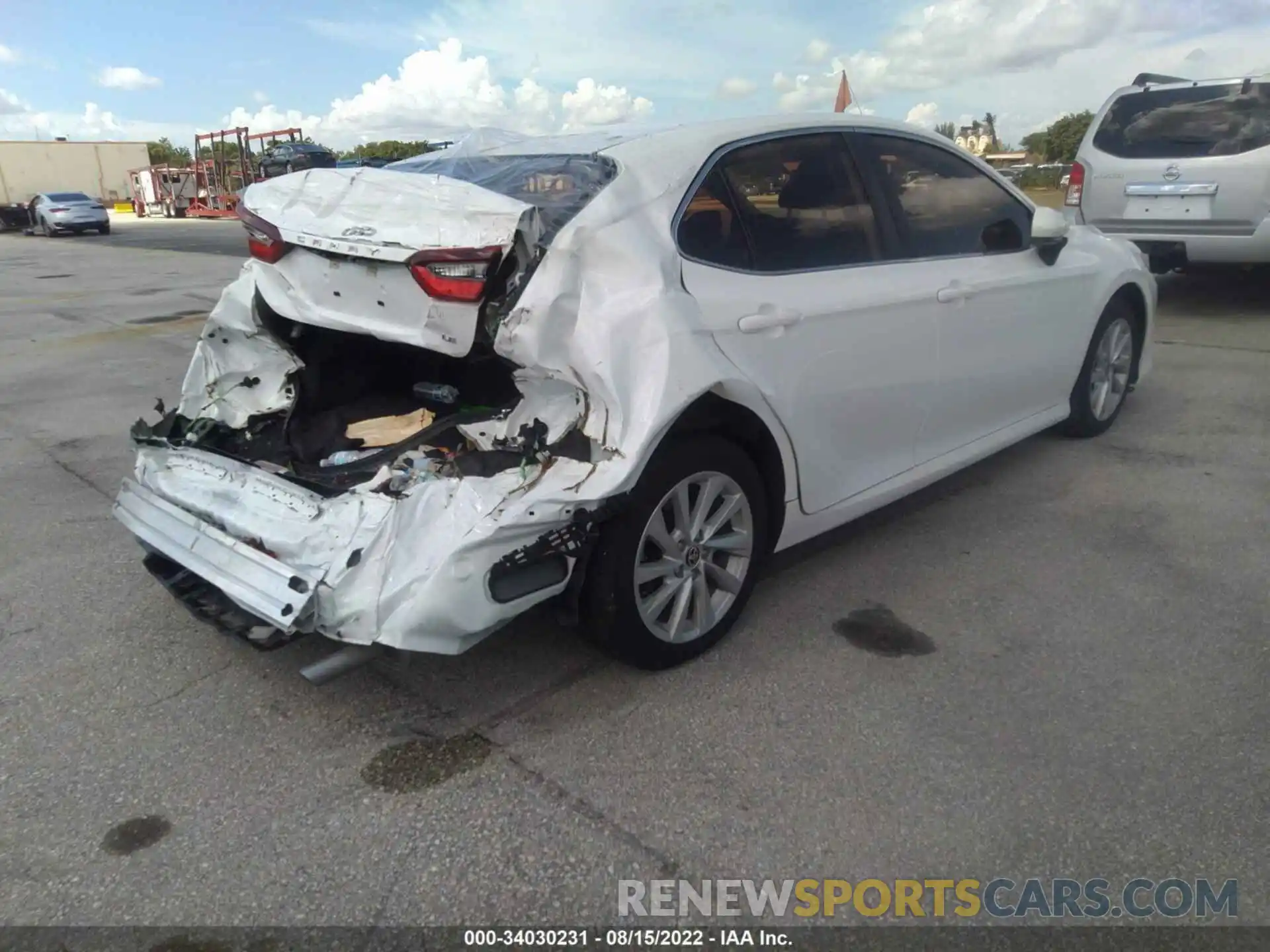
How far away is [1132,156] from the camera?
827cm

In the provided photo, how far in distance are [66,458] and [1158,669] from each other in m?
5.52

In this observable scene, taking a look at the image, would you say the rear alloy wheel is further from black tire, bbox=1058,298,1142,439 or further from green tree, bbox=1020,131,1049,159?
green tree, bbox=1020,131,1049,159

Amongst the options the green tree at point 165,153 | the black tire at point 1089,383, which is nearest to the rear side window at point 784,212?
the black tire at point 1089,383

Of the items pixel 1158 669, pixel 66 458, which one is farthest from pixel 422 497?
pixel 66 458

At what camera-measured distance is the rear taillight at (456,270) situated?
8.78ft

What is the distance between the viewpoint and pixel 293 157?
95.7 ft

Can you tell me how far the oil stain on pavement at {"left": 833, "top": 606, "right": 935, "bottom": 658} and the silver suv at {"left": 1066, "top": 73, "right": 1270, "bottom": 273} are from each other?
6288mm

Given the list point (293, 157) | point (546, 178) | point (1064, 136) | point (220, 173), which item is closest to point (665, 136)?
point (546, 178)

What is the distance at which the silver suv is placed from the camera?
775 cm

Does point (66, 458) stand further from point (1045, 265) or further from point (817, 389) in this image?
point (1045, 265)

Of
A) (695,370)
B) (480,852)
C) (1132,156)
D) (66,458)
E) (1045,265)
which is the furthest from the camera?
(1132,156)

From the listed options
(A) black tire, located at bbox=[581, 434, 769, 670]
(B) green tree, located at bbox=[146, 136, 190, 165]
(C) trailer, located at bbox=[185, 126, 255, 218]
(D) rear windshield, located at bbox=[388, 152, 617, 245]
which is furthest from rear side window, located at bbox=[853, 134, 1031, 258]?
(B) green tree, located at bbox=[146, 136, 190, 165]

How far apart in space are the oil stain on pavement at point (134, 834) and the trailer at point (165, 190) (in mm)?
43686

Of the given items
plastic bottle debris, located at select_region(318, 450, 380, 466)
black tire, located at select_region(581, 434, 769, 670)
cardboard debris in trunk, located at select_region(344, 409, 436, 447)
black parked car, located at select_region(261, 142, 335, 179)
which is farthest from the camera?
black parked car, located at select_region(261, 142, 335, 179)
